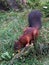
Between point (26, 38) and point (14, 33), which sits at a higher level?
point (26, 38)

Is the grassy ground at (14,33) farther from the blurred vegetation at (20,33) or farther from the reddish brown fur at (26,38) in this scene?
the reddish brown fur at (26,38)

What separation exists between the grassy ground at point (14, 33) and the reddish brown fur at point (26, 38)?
24cm

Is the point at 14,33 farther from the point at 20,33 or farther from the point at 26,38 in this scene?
the point at 26,38

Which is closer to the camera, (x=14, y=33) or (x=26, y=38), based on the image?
(x=26, y=38)

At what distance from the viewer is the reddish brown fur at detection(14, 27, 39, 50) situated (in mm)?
4992

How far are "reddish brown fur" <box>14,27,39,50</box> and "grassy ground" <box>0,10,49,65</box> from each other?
0.24m

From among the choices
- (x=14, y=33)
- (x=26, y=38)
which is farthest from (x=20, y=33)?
(x=26, y=38)

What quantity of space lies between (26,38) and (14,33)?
875 millimetres

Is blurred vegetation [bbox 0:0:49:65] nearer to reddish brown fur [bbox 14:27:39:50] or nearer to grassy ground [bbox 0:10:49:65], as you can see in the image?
grassy ground [bbox 0:10:49:65]

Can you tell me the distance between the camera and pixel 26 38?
5.05 m

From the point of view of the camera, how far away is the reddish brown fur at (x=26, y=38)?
4.99 metres

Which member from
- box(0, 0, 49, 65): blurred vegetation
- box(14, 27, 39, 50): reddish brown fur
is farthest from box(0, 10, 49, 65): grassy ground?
box(14, 27, 39, 50): reddish brown fur

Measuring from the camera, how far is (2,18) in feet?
21.8

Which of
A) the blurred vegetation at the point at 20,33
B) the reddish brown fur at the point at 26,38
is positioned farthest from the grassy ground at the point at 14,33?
the reddish brown fur at the point at 26,38
